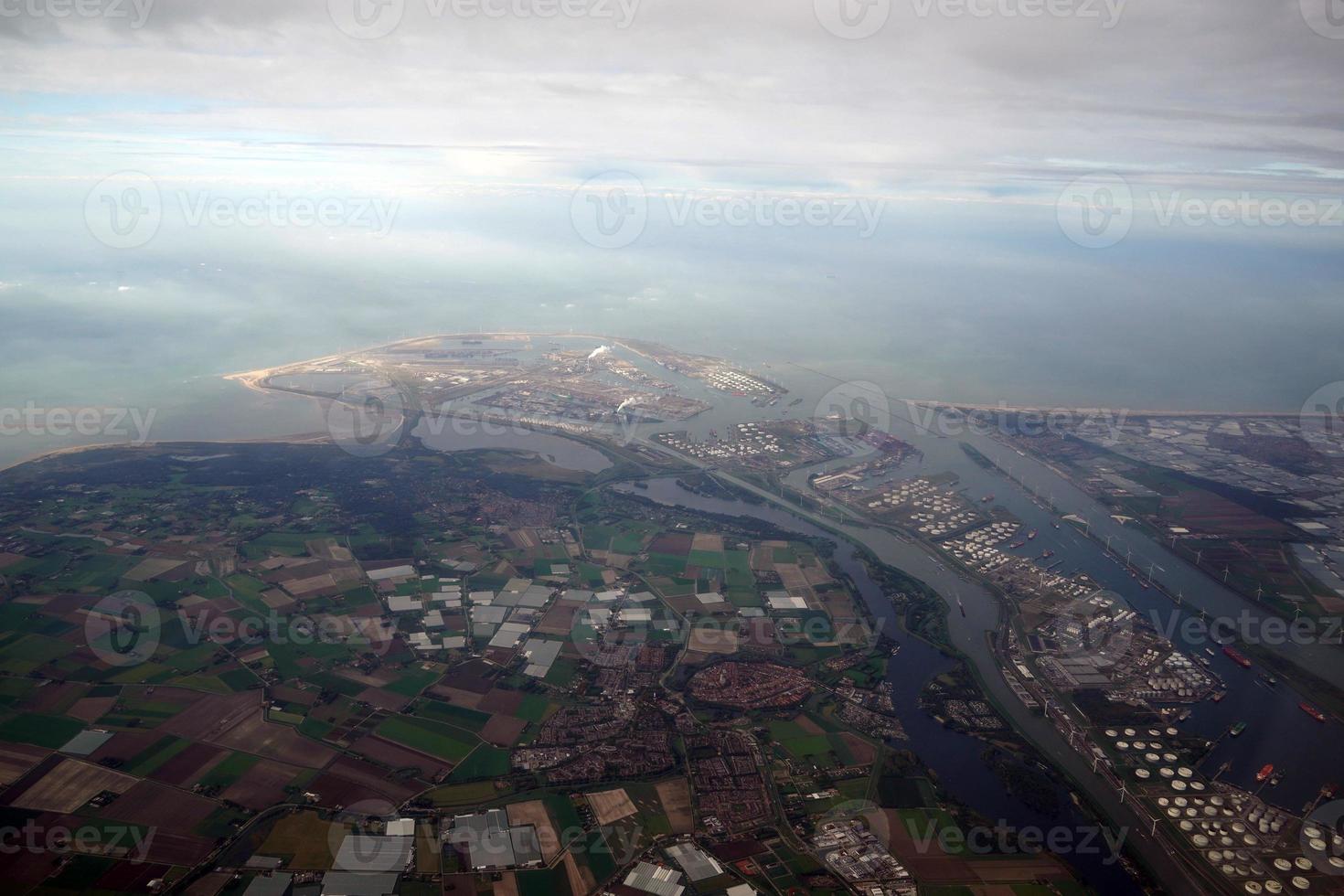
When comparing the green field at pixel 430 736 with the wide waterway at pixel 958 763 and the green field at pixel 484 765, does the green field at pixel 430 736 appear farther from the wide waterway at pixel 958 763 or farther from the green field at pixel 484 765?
the wide waterway at pixel 958 763

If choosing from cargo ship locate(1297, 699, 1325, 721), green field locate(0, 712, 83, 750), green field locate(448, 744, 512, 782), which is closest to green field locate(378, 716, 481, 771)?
green field locate(448, 744, 512, 782)

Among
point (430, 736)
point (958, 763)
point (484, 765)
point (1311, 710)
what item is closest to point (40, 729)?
point (430, 736)

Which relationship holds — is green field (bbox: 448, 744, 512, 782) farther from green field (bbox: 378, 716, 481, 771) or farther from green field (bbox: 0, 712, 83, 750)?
green field (bbox: 0, 712, 83, 750)

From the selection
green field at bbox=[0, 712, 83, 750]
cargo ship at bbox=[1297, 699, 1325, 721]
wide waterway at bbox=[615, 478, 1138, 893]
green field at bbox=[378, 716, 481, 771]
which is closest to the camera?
wide waterway at bbox=[615, 478, 1138, 893]

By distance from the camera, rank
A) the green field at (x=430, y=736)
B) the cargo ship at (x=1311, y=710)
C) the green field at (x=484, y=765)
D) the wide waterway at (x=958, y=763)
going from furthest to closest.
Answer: the cargo ship at (x=1311, y=710) < the green field at (x=430, y=736) < the green field at (x=484, y=765) < the wide waterway at (x=958, y=763)

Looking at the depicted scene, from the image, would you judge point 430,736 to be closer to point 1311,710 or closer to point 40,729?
point 40,729

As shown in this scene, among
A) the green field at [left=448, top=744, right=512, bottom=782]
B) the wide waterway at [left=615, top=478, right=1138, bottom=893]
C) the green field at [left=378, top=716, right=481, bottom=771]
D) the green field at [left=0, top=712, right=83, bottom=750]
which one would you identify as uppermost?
the green field at [left=0, top=712, right=83, bottom=750]

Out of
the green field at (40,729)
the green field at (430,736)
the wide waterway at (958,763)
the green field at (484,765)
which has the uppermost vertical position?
the green field at (40,729)

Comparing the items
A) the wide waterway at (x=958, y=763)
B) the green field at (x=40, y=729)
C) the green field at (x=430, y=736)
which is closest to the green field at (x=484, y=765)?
the green field at (x=430, y=736)
